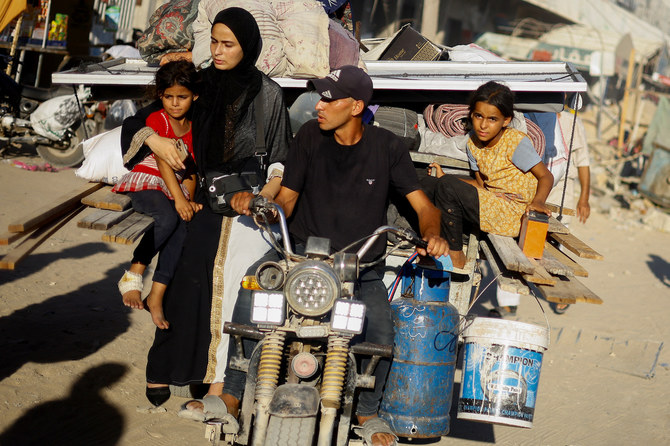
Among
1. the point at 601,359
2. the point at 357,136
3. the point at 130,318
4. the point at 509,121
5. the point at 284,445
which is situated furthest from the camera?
the point at 601,359

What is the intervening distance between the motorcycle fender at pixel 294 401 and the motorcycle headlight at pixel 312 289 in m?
0.30

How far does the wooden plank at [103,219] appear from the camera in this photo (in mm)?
3282

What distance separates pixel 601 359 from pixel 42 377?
4.73 meters

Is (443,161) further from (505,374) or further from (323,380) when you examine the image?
(323,380)

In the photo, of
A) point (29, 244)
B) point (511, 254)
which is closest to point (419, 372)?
point (511, 254)

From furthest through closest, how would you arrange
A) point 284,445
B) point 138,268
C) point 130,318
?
point 130,318
point 138,268
point 284,445

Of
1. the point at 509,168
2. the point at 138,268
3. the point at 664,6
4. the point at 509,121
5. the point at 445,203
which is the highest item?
the point at 664,6

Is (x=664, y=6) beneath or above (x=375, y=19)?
above

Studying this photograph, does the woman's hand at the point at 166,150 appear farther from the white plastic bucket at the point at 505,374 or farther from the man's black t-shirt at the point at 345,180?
the white plastic bucket at the point at 505,374

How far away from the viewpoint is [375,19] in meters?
16.2

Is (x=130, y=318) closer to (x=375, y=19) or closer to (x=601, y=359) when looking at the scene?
(x=601, y=359)

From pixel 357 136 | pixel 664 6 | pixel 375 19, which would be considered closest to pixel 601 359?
pixel 357 136

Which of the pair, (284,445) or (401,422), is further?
(401,422)

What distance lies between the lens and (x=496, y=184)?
13.8ft
